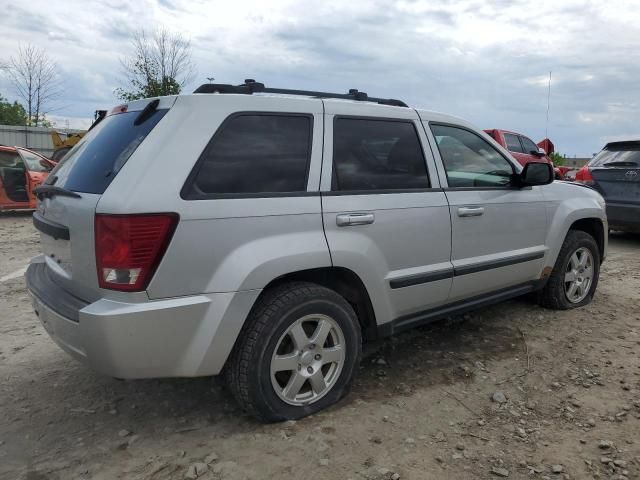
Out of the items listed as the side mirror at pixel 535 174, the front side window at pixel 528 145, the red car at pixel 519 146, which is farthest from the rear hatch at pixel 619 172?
the front side window at pixel 528 145

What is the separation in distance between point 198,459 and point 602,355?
2.89 m

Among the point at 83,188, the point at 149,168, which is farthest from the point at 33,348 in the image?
the point at 149,168

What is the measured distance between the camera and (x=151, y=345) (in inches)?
94.6

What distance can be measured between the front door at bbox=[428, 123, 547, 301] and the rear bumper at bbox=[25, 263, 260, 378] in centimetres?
163

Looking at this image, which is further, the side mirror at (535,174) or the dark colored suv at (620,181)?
the dark colored suv at (620,181)

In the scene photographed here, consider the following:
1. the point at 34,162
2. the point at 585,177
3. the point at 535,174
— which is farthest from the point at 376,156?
the point at 34,162

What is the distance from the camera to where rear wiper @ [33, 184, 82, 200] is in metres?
2.63

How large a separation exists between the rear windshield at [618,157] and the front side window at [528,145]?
21.2 ft

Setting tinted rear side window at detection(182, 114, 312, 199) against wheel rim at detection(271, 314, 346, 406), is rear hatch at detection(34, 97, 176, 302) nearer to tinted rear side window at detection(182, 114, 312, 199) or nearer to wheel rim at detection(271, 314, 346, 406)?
tinted rear side window at detection(182, 114, 312, 199)

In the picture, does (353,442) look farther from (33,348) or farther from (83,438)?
(33,348)

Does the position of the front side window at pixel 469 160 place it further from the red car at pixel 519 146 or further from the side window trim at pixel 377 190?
the red car at pixel 519 146

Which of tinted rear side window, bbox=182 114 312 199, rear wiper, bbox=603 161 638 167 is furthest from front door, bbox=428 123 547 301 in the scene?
rear wiper, bbox=603 161 638 167

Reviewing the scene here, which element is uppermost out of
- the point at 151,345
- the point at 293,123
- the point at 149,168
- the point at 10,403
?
the point at 293,123

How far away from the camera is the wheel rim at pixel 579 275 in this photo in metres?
4.68
